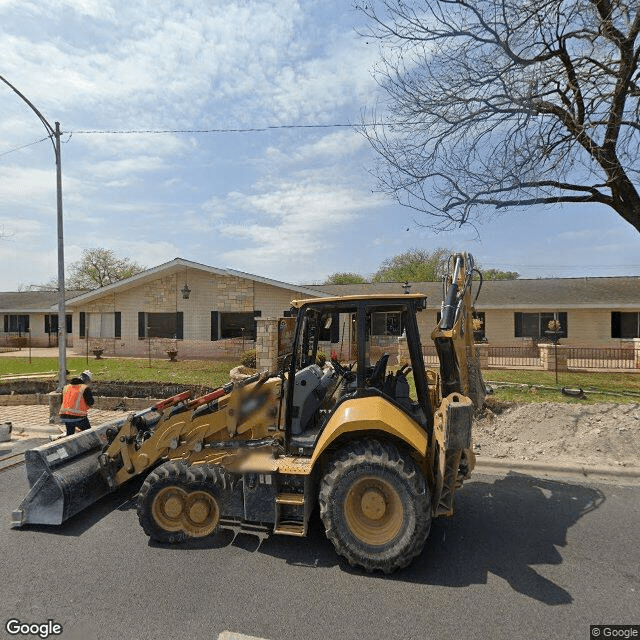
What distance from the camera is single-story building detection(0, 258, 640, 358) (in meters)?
19.7

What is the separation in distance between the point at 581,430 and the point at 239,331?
49.4ft

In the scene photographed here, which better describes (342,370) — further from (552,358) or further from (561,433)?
(552,358)

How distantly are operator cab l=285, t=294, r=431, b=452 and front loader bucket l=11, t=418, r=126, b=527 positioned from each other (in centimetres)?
253

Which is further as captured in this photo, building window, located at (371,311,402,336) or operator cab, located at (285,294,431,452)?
building window, located at (371,311,402,336)

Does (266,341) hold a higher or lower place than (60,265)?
lower

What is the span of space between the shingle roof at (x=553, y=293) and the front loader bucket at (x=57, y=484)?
1514cm

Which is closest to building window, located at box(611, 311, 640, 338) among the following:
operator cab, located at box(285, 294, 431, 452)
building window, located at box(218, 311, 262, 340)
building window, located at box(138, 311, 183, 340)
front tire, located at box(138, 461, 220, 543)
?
building window, located at box(218, 311, 262, 340)

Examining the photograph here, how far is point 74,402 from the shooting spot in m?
6.88

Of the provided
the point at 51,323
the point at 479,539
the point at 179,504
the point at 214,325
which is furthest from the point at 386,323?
the point at 51,323

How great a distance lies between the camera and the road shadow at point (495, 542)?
3.94 metres

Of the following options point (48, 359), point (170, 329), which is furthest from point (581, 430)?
point (48, 359)

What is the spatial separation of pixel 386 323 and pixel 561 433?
18.0ft

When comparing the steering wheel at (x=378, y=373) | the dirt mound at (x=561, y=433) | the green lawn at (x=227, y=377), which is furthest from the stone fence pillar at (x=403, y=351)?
the green lawn at (x=227, y=377)

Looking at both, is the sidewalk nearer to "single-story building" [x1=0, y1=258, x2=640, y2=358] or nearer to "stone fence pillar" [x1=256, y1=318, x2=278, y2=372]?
"stone fence pillar" [x1=256, y1=318, x2=278, y2=372]
